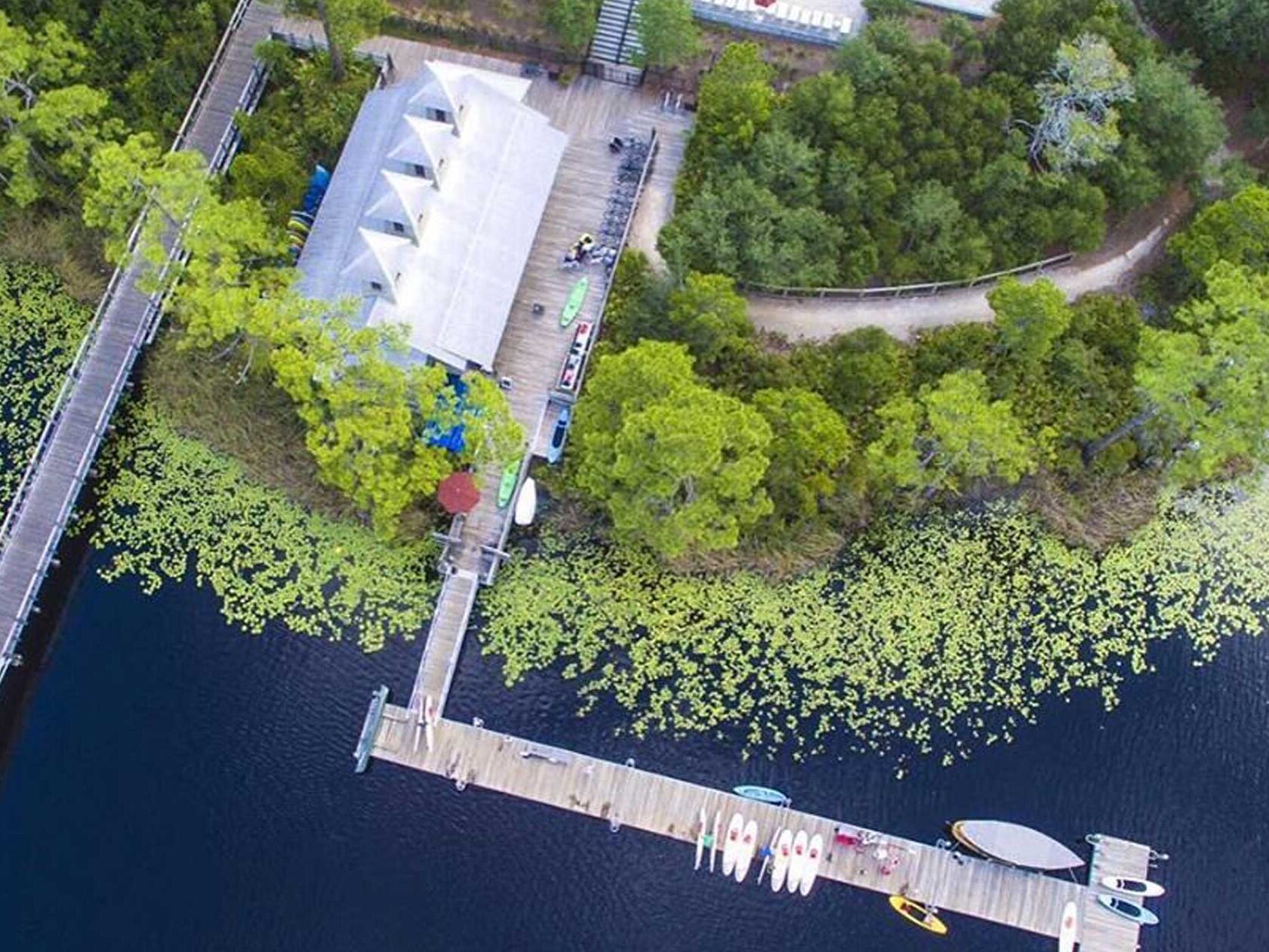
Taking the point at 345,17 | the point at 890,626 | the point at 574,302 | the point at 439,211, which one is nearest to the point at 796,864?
the point at 890,626

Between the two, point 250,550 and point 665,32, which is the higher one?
point 665,32

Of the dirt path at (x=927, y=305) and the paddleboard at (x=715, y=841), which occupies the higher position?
the dirt path at (x=927, y=305)

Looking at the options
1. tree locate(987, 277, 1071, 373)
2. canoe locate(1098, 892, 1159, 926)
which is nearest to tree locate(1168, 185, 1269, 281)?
tree locate(987, 277, 1071, 373)

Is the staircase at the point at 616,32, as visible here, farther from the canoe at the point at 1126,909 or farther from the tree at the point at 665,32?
the canoe at the point at 1126,909

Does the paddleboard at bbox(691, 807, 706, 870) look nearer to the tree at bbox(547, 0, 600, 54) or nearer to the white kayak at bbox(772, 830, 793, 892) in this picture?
the white kayak at bbox(772, 830, 793, 892)

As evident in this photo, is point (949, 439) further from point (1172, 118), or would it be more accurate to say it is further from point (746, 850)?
point (1172, 118)

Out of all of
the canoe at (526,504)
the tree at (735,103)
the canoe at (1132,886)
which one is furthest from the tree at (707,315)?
the canoe at (1132,886)

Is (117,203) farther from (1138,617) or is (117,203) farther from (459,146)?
(1138,617)
